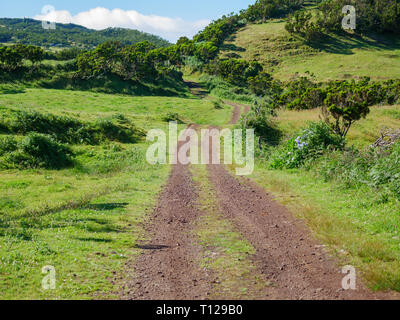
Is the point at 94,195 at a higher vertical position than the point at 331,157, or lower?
lower

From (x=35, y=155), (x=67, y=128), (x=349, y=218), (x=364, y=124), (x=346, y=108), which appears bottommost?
(x=349, y=218)

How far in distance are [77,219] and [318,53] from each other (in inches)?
4221

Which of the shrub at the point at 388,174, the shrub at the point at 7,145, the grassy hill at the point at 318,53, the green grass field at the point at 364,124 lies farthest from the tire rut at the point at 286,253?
the grassy hill at the point at 318,53

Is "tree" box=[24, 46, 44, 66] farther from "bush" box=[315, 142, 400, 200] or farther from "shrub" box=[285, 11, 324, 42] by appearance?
"shrub" box=[285, 11, 324, 42]

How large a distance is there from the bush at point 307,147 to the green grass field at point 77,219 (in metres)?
7.23

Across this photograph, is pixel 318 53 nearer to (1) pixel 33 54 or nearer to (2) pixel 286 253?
(1) pixel 33 54

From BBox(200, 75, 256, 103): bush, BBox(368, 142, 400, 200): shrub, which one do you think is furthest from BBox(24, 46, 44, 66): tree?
BBox(368, 142, 400, 200): shrub

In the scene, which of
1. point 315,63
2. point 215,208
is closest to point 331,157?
point 215,208

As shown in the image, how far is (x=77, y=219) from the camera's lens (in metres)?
10.8

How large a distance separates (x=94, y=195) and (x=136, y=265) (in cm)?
757

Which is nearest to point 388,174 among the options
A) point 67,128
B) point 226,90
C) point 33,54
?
point 67,128

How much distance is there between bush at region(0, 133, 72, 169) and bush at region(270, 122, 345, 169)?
44.6 feet
